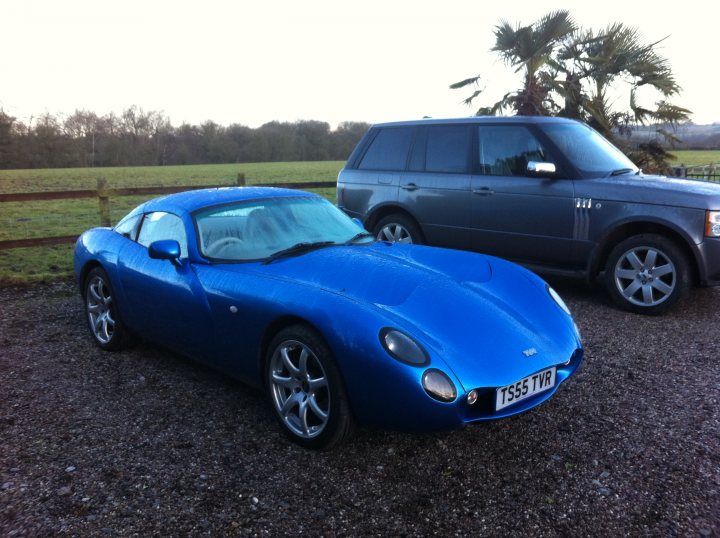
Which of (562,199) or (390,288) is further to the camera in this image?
(562,199)

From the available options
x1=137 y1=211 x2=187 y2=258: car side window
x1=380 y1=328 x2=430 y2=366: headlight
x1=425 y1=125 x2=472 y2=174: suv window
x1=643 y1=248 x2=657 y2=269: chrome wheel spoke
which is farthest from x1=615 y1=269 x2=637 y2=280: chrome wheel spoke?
x1=137 y1=211 x2=187 y2=258: car side window

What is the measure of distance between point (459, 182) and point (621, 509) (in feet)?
15.3

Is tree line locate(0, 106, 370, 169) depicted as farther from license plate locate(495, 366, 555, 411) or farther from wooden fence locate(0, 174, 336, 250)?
license plate locate(495, 366, 555, 411)

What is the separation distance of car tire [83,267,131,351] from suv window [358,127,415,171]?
382 cm

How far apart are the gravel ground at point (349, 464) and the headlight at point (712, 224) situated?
4.43ft

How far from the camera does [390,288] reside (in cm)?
323

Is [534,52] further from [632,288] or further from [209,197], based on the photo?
[209,197]

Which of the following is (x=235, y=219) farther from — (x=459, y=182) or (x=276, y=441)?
(x=459, y=182)

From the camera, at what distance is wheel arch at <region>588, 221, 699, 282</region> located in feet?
18.0

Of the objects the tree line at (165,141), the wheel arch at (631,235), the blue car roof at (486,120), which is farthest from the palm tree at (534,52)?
the tree line at (165,141)

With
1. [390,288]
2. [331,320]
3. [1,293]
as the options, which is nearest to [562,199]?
[390,288]

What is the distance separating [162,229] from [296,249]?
1.13m

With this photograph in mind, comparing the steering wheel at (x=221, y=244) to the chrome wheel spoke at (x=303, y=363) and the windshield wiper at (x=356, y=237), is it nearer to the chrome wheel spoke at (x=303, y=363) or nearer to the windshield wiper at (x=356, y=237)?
the windshield wiper at (x=356, y=237)

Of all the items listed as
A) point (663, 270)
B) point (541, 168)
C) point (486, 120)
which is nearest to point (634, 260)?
point (663, 270)
